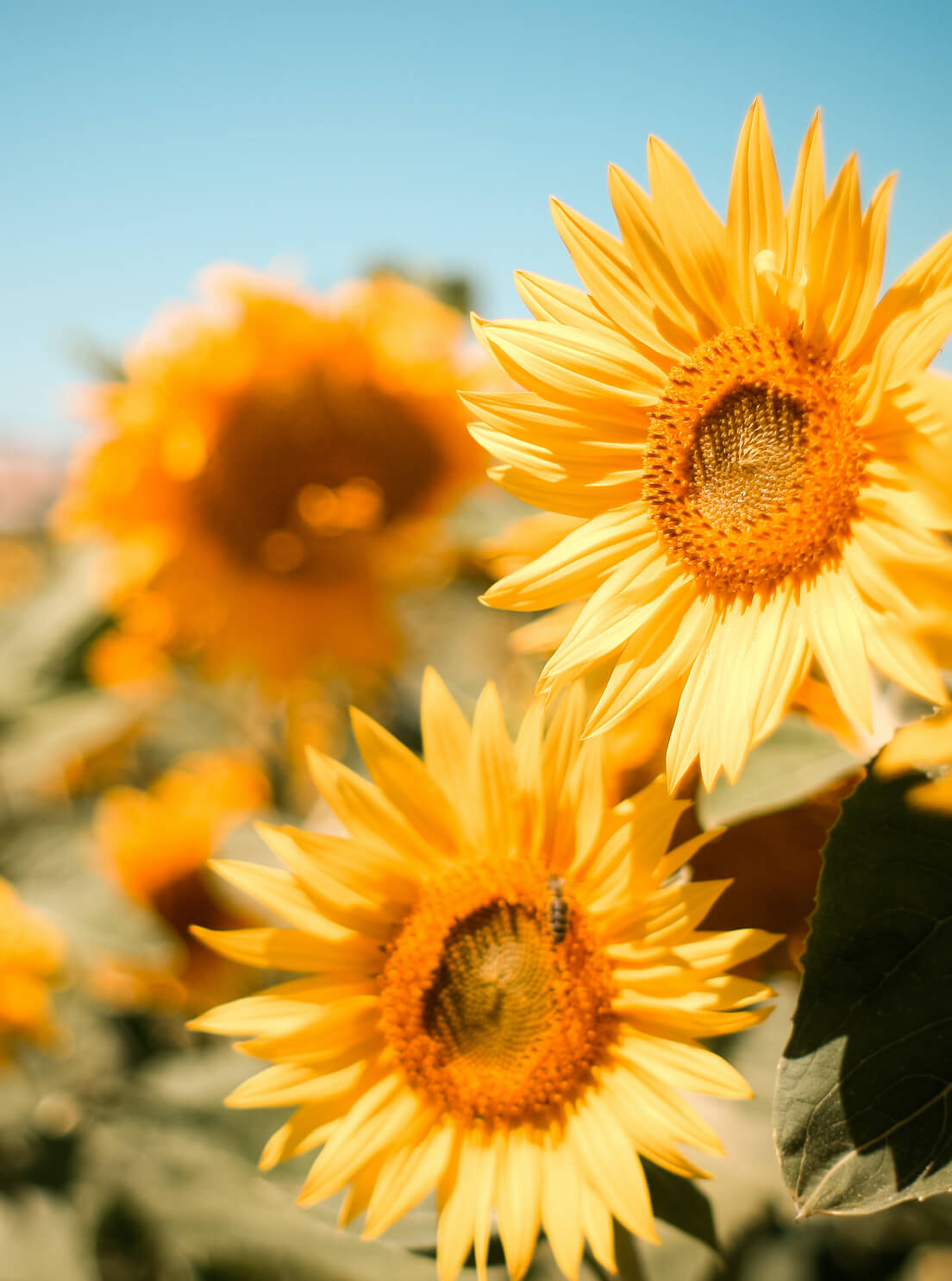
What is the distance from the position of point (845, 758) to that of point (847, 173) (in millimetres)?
616

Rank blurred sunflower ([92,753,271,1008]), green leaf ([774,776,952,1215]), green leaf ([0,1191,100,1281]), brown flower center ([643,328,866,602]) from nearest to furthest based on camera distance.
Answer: green leaf ([774,776,952,1215]), brown flower center ([643,328,866,602]), green leaf ([0,1191,100,1281]), blurred sunflower ([92,753,271,1008])

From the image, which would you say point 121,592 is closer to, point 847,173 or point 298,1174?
point 298,1174

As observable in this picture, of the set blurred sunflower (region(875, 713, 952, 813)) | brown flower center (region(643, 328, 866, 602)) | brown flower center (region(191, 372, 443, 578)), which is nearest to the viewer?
blurred sunflower (region(875, 713, 952, 813))

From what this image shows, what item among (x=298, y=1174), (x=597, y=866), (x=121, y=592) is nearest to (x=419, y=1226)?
(x=298, y=1174)

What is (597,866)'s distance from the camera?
1114 millimetres

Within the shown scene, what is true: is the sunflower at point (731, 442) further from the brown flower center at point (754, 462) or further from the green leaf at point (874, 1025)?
the green leaf at point (874, 1025)

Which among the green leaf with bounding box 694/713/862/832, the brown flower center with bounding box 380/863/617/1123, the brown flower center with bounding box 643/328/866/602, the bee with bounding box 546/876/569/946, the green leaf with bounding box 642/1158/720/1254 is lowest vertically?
the green leaf with bounding box 642/1158/720/1254

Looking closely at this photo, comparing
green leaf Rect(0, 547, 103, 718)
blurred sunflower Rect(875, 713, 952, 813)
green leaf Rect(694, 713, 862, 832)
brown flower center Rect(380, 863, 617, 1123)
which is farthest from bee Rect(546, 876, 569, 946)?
green leaf Rect(0, 547, 103, 718)

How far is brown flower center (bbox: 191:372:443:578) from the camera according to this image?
8.41 feet

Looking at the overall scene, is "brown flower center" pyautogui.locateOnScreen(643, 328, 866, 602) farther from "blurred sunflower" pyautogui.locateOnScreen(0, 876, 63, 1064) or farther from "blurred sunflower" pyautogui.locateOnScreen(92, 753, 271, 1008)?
"blurred sunflower" pyautogui.locateOnScreen(0, 876, 63, 1064)

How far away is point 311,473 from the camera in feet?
8.77

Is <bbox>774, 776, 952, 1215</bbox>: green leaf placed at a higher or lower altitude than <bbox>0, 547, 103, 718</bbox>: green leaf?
lower

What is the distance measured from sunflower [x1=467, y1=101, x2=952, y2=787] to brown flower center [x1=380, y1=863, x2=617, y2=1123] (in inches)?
12.9

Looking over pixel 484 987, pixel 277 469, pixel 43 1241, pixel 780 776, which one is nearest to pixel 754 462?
pixel 780 776
